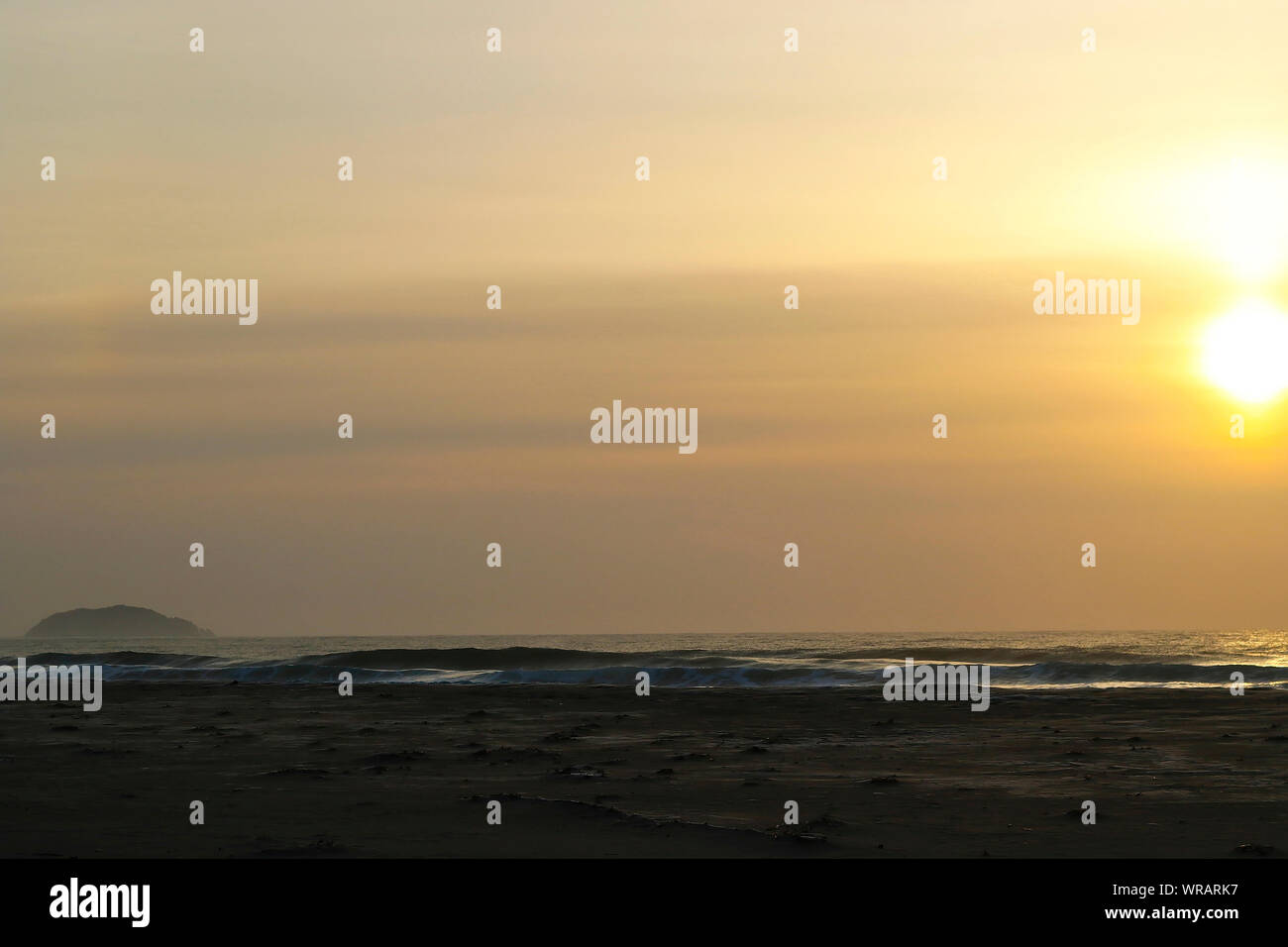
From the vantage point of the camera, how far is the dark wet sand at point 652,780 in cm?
1825

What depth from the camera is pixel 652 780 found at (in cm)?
2445

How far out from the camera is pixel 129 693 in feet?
166

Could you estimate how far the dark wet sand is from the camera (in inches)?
719
